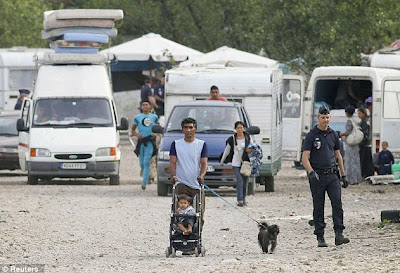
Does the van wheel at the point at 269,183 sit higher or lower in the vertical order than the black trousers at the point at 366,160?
lower

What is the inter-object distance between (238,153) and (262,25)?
19.9 m

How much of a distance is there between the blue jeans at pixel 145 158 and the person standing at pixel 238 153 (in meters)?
4.04

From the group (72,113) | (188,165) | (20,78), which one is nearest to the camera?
(188,165)

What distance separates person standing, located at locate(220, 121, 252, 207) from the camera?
22.2 meters

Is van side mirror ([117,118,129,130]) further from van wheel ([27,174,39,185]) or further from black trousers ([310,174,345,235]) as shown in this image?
black trousers ([310,174,345,235])

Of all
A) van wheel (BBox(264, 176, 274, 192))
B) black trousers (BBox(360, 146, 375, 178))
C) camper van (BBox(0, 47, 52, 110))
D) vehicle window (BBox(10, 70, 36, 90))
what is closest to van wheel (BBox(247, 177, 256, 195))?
van wheel (BBox(264, 176, 274, 192))

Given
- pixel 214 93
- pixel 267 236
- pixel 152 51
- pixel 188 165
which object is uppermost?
pixel 152 51

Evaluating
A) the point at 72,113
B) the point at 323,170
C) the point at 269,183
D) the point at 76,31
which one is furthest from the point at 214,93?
the point at 323,170

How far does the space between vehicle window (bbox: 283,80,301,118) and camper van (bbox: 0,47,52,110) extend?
13448 millimetres

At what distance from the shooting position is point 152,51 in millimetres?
43750

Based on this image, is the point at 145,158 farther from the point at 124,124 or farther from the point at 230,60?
the point at 230,60

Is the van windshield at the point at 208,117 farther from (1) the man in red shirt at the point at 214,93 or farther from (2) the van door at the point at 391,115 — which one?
(2) the van door at the point at 391,115

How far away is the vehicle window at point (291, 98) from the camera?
29.9 m

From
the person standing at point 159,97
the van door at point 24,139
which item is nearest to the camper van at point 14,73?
the person standing at point 159,97
